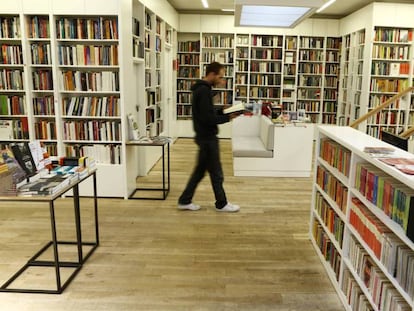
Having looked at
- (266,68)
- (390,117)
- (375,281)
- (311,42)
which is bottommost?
(375,281)

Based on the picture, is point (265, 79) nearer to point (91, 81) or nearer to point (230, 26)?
point (230, 26)

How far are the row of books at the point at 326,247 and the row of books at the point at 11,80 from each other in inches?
149

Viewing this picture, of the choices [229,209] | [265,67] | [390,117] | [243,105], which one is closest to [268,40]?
[265,67]

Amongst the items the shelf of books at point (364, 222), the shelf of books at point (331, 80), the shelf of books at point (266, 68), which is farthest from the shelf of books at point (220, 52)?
the shelf of books at point (364, 222)

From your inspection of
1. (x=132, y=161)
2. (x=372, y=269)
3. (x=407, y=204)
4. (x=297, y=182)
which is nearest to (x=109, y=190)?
(x=132, y=161)

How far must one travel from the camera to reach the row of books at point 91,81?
4613 mm

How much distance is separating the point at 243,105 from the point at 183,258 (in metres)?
1.96

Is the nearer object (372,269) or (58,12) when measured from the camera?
(372,269)

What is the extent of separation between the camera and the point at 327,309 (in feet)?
8.52

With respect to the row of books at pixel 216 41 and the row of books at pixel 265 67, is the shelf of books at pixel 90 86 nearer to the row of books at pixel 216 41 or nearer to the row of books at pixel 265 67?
the row of books at pixel 216 41

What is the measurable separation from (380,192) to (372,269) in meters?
0.46

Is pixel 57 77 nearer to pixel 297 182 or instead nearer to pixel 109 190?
pixel 109 190

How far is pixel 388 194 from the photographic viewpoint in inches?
82.4

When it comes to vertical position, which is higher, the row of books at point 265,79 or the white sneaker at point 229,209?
the row of books at point 265,79
